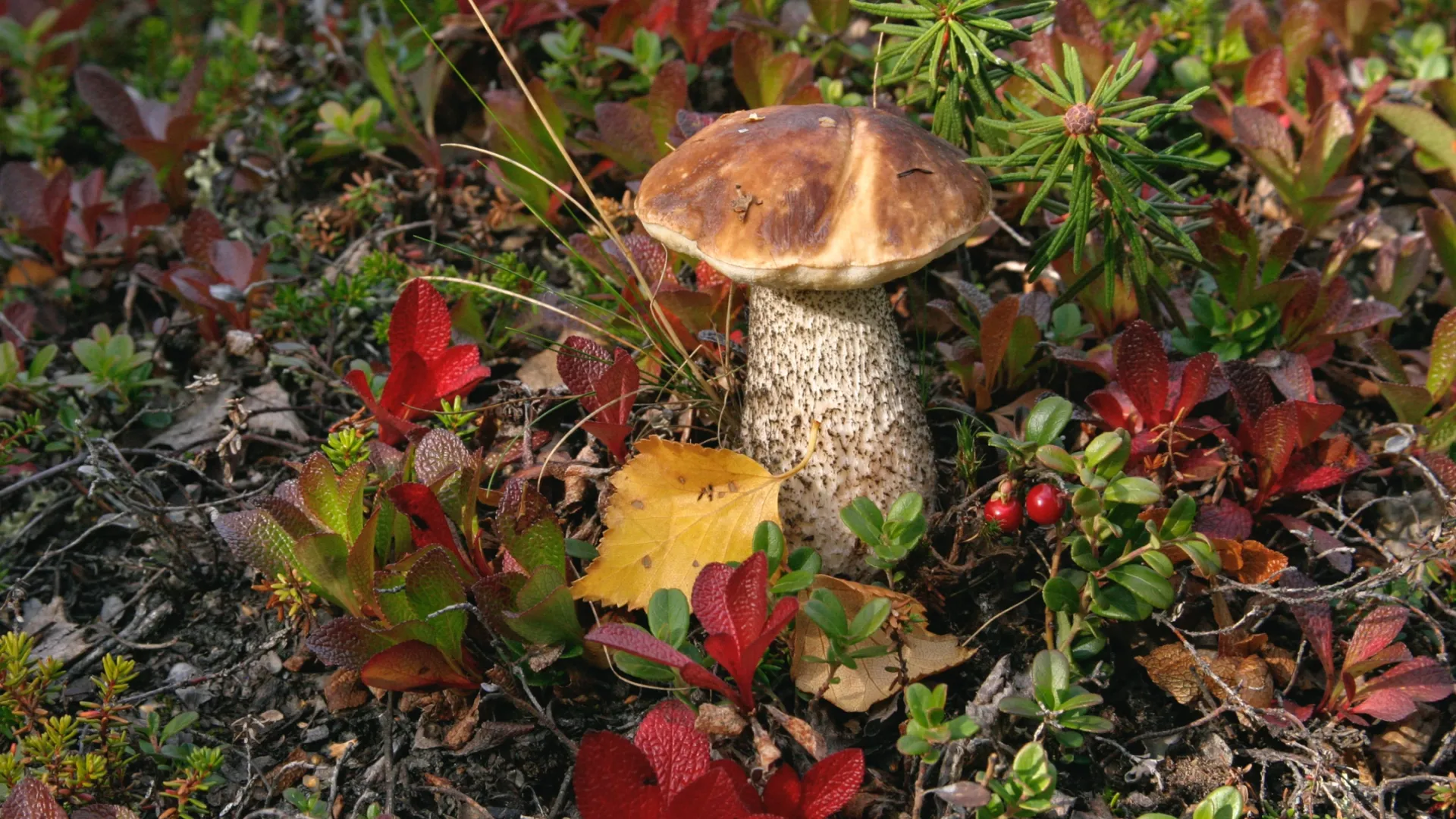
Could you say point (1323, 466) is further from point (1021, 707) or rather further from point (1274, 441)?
point (1021, 707)

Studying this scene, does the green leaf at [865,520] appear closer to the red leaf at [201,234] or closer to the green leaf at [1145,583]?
the green leaf at [1145,583]

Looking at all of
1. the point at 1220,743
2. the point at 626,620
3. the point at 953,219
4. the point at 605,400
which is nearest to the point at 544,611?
the point at 626,620

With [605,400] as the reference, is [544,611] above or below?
below

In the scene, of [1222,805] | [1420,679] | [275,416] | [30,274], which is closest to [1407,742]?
[1420,679]

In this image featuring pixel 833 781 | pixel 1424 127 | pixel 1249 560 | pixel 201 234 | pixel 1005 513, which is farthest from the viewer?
pixel 1424 127

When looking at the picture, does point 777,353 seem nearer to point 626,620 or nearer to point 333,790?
point 626,620

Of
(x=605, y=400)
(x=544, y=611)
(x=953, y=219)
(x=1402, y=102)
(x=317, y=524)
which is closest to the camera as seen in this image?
(x=953, y=219)
